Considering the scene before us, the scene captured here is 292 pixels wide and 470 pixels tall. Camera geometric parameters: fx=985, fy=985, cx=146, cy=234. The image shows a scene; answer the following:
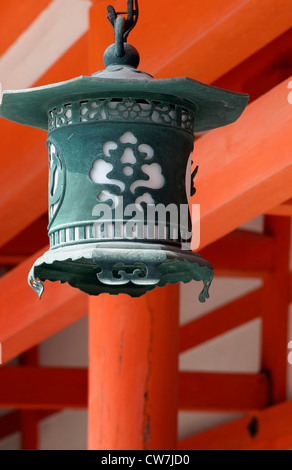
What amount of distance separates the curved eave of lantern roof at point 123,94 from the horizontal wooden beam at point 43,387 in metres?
4.35

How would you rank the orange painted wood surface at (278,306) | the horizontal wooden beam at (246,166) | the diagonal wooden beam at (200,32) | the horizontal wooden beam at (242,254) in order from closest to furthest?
the horizontal wooden beam at (246,166)
the diagonal wooden beam at (200,32)
the horizontal wooden beam at (242,254)
the orange painted wood surface at (278,306)

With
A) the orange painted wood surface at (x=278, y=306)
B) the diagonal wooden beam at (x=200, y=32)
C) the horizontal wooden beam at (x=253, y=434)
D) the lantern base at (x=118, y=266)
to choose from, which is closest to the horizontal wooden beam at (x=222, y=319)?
the orange painted wood surface at (x=278, y=306)

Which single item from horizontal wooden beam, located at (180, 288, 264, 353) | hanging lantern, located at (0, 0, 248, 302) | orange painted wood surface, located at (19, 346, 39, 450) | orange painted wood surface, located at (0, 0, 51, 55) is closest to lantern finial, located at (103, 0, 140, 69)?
hanging lantern, located at (0, 0, 248, 302)

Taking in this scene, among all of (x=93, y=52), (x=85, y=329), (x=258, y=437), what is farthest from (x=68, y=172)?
(x=85, y=329)

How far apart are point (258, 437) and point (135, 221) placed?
461 cm

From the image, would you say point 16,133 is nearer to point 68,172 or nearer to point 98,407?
point 98,407

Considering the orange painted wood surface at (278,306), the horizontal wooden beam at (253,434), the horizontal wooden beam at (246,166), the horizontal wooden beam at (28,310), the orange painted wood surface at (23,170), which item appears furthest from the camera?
the orange painted wood surface at (278,306)

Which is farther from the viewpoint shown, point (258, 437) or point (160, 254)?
point (258, 437)

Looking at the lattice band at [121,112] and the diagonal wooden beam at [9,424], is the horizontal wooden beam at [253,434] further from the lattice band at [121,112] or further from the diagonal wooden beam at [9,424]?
the lattice band at [121,112]

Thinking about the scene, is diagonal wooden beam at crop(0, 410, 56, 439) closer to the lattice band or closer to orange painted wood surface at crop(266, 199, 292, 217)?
orange painted wood surface at crop(266, 199, 292, 217)

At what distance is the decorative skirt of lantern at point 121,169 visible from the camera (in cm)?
164

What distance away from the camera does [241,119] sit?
2.79 m

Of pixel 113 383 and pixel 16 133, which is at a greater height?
pixel 16 133

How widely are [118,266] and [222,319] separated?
4524 millimetres
